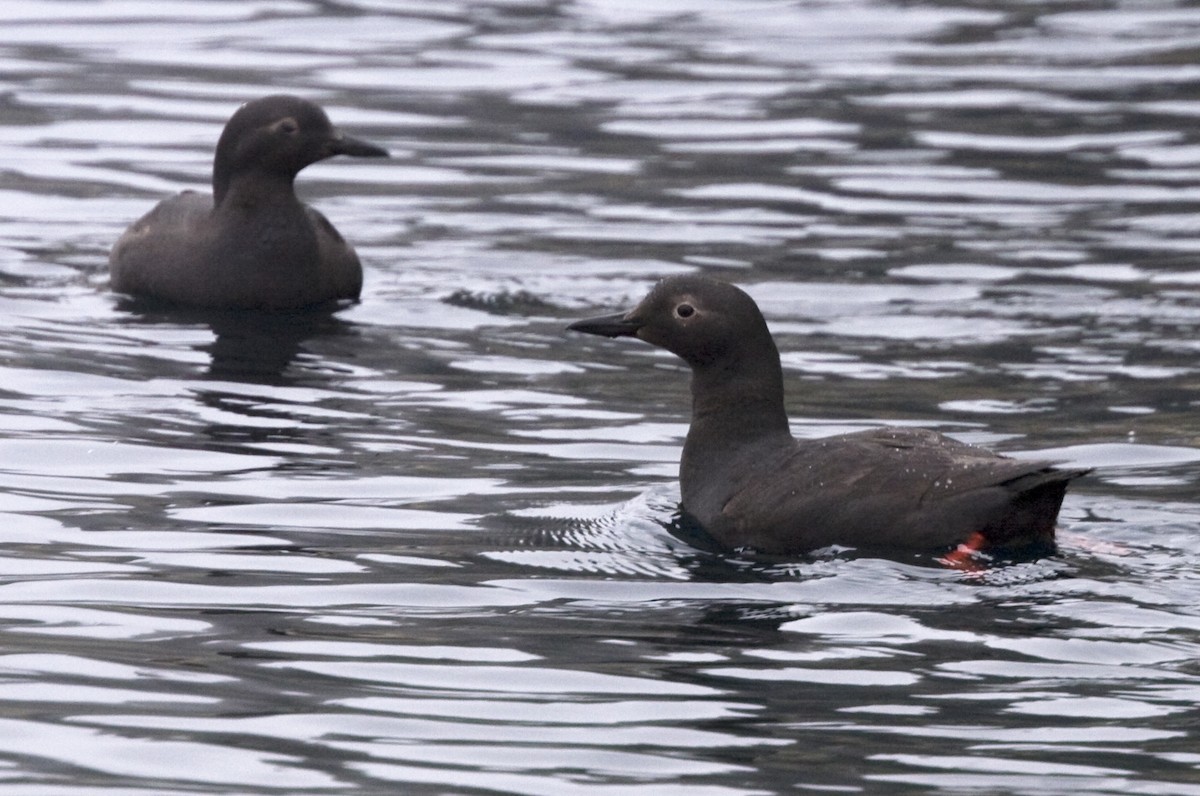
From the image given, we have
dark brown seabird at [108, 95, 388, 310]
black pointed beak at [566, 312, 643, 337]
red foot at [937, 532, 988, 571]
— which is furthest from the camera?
dark brown seabird at [108, 95, 388, 310]

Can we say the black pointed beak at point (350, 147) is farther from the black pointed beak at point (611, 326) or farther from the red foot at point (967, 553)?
the red foot at point (967, 553)

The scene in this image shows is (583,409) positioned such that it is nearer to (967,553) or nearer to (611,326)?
(611,326)

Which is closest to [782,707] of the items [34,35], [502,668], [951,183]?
[502,668]

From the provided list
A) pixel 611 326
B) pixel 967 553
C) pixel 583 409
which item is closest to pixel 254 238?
pixel 583 409

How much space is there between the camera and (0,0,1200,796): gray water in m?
6.43

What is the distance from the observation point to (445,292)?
551 inches

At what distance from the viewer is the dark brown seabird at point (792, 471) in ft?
27.1

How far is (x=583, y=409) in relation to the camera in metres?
11.2

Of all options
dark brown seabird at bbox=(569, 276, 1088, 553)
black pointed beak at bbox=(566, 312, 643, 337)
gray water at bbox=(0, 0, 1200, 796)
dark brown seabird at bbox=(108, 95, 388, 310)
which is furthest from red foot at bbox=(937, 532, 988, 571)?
dark brown seabird at bbox=(108, 95, 388, 310)

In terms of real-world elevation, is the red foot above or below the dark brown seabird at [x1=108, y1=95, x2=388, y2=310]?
below

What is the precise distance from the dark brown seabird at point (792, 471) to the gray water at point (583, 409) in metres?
0.20

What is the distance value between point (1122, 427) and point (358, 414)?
359 cm

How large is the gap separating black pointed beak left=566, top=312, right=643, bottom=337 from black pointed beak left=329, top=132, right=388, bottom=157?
4.32 meters

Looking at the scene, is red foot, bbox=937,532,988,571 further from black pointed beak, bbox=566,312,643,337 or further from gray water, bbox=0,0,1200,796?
black pointed beak, bbox=566,312,643,337
